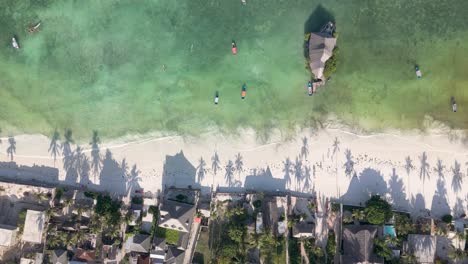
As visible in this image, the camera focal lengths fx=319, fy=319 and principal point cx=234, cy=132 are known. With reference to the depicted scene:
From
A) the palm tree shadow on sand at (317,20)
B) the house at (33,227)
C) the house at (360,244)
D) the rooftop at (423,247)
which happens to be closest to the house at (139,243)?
the house at (33,227)

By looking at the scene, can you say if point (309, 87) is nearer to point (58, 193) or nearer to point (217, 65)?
point (217, 65)

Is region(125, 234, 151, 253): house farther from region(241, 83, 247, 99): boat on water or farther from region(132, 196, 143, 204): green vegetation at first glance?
region(241, 83, 247, 99): boat on water

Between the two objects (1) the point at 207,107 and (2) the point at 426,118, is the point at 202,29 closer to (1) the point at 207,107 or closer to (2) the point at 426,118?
(1) the point at 207,107

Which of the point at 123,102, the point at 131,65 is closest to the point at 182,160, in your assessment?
the point at 123,102

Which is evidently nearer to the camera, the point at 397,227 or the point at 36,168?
the point at 397,227

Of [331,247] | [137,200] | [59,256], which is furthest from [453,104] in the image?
[59,256]

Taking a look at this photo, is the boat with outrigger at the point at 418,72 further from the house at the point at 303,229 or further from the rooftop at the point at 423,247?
the house at the point at 303,229
